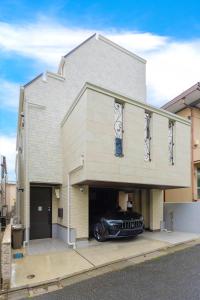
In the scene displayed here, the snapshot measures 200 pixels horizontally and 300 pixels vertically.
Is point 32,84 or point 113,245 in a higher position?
point 32,84

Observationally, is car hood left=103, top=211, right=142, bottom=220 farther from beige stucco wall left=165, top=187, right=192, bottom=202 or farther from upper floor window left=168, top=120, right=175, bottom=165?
beige stucco wall left=165, top=187, right=192, bottom=202

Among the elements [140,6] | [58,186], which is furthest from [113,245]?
[140,6]

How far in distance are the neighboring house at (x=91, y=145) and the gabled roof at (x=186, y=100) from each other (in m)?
2.44

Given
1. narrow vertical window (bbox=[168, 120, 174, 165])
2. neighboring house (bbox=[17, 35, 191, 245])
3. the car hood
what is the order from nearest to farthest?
neighboring house (bbox=[17, 35, 191, 245])
the car hood
narrow vertical window (bbox=[168, 120, 174, 165])

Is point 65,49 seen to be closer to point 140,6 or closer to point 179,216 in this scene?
point 140,6

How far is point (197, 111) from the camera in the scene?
46.4 ft

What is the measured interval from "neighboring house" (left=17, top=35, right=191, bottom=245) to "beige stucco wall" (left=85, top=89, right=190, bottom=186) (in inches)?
1.2

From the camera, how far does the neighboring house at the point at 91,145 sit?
830cm

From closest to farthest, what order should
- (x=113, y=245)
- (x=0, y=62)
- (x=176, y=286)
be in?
(x=176, y=286), (x=0, y=62), (x=113, y=245)

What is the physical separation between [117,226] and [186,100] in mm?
7827

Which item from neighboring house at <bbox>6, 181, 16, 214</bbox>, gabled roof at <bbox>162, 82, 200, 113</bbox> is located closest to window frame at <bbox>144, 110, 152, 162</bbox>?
gabled roof at <bbox>162, 82, 200, 113</bbox>

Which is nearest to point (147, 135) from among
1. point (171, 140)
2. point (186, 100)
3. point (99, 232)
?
point (171, 140)

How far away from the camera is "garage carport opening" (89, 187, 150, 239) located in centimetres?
1120

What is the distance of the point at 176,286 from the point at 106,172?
3882mm
